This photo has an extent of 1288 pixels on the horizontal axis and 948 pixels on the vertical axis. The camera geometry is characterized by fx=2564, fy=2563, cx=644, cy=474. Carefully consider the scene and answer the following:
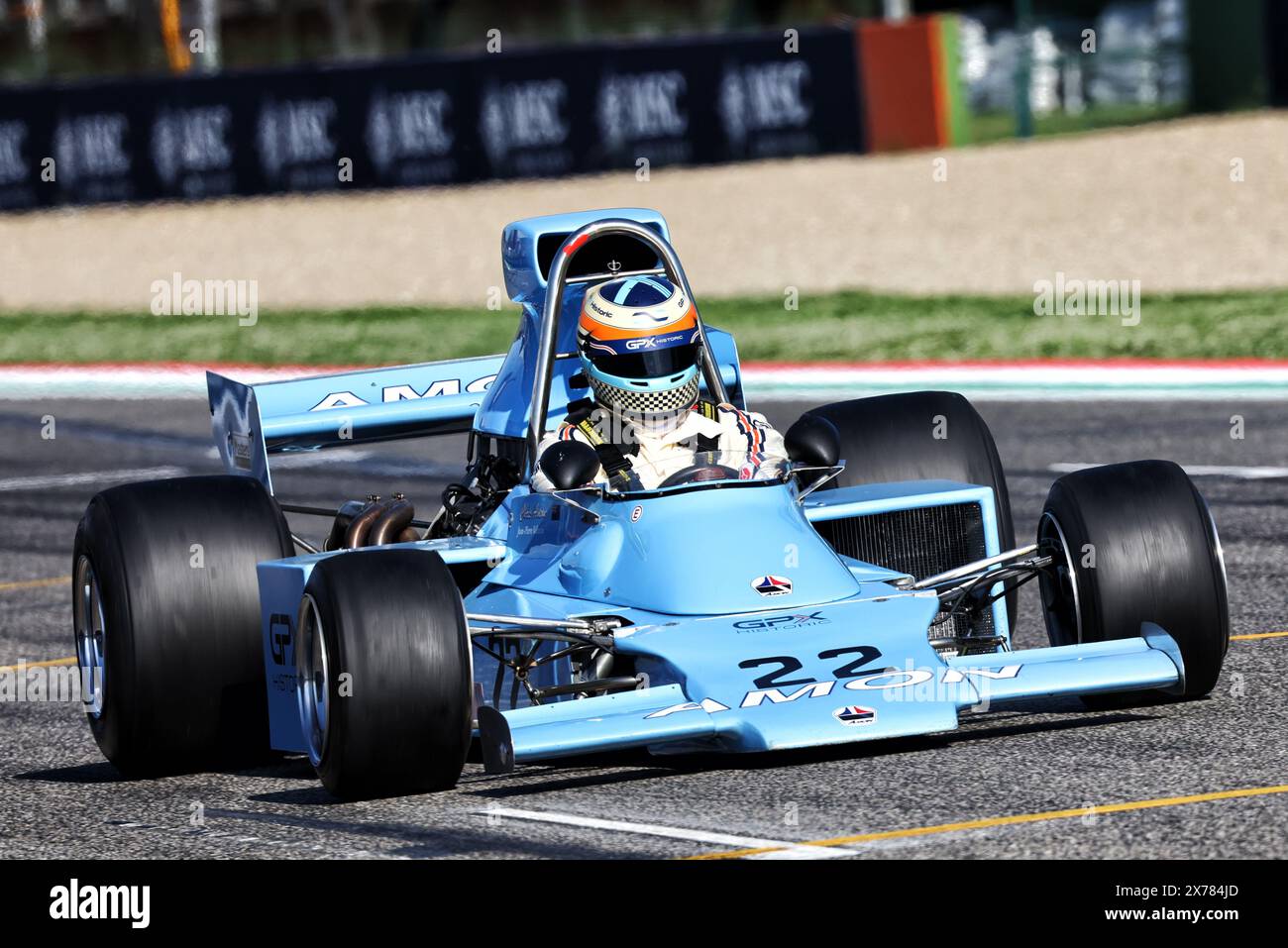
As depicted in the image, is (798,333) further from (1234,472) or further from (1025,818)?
(1025,818)

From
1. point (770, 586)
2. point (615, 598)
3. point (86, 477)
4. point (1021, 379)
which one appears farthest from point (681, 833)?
point (1021, 379)

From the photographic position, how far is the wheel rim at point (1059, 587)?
8445 mm

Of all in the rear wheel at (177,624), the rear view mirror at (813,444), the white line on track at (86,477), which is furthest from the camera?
the white line on track at (86,477)

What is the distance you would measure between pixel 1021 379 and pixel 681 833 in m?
12.3

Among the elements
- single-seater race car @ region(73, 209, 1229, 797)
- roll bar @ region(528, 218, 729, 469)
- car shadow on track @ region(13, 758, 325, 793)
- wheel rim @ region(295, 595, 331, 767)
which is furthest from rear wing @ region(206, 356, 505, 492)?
wheel rim @ region(295, 595, 331, 767)

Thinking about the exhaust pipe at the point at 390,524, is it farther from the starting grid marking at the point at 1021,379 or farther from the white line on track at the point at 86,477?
the starting grid marking at the point at 1021,379

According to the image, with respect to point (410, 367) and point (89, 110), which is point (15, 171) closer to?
point (89, 110)

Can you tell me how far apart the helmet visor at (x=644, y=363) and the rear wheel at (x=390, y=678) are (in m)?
1.28

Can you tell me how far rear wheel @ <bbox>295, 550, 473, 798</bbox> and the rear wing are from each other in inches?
104

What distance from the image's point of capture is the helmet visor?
28.5 feet

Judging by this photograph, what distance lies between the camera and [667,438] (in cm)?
873

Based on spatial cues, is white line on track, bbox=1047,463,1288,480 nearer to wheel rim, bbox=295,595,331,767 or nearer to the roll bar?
the roll bar

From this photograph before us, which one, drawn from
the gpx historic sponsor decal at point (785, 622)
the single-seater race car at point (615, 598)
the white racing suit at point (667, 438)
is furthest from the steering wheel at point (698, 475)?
the gpx historic sponsor decal at point (785, 622)

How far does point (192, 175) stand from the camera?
31953 millimetres
